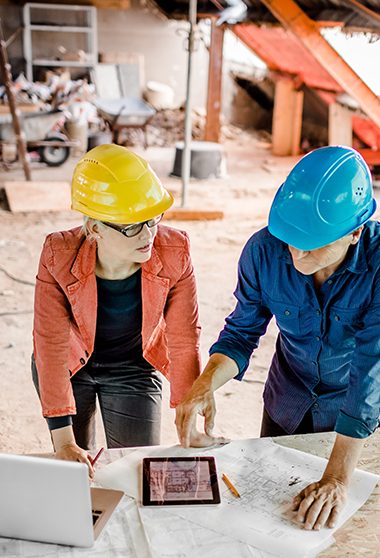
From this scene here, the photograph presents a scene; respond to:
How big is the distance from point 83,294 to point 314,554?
1.04 metres

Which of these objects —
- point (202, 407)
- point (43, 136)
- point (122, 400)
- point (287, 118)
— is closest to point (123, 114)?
point (43, 136)

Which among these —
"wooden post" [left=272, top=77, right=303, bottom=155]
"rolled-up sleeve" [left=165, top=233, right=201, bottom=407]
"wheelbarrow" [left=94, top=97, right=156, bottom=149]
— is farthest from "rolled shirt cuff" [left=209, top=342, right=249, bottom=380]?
"wooden post" [left=272, top=77, right=303, bottom=155]

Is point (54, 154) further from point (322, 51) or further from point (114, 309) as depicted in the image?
point (114, 309)

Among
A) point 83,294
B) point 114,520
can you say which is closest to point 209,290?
point 83,294

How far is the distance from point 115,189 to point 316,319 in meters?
0.72

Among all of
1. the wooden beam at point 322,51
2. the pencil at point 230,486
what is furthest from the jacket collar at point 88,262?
the wooden beam at point 322,51

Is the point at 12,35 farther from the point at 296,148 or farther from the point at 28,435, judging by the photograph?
the point at 28,435

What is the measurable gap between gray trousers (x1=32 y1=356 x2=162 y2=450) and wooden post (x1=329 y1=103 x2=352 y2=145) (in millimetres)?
7480

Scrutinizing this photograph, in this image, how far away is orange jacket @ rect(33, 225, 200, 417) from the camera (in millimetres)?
2221

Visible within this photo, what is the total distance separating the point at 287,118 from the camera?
428 inches

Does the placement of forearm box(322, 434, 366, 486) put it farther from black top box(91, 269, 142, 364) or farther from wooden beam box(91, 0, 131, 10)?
wooden beam box(91, 0, 131, 10)

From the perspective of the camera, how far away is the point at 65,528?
1647 millimetres

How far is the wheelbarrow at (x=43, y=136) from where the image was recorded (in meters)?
8.89

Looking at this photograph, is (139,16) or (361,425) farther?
(139,16)
